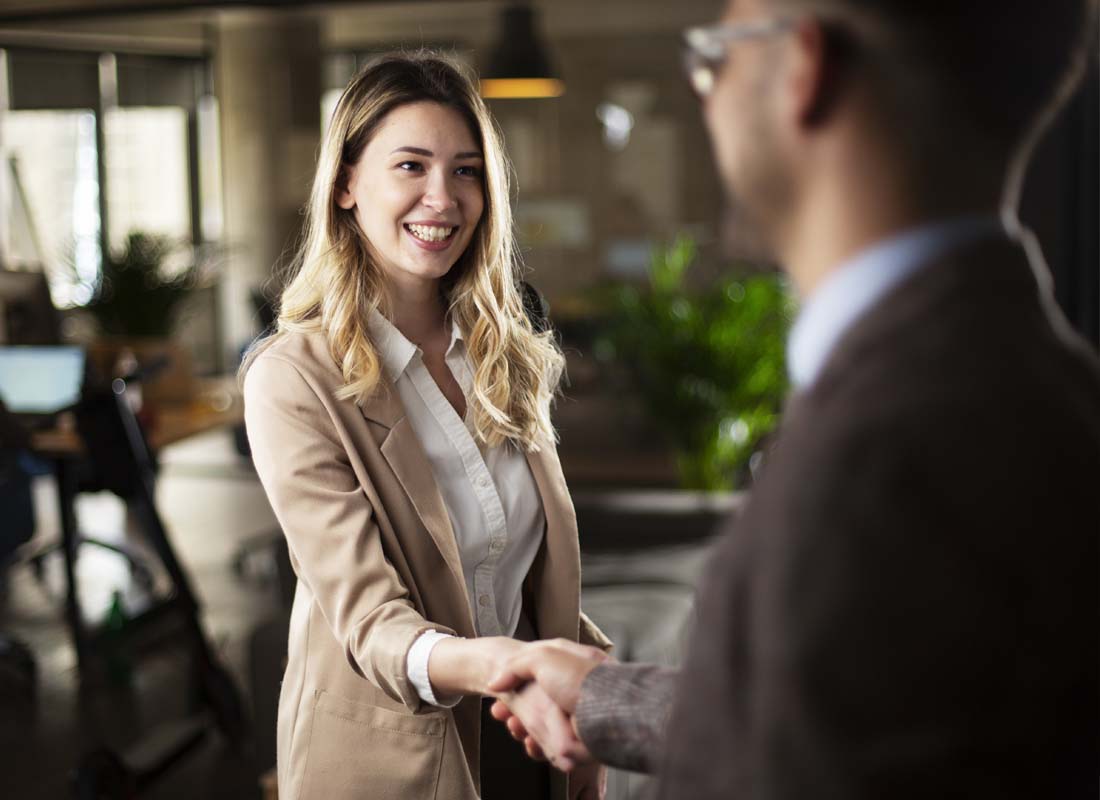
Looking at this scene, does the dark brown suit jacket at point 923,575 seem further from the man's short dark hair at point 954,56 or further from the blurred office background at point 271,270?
the blurred office background at point 271,270

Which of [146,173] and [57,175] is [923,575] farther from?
[57,175]

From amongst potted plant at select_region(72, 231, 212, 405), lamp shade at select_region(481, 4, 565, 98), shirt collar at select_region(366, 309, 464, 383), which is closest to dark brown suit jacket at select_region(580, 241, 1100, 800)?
shirt collar at select_region(366, 309, 464, 383)

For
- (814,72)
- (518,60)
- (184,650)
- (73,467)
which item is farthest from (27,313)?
(814,72)

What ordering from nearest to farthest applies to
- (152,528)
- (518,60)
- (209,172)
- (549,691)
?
(549,691) → (152,528) → (518,60) → (209,172)

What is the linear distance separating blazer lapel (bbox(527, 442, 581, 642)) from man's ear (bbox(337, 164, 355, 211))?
1.26ft

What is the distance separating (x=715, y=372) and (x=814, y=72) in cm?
539

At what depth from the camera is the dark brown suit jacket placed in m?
0.71

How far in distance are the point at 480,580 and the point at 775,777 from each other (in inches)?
33.6

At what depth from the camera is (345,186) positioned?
5.31 ft

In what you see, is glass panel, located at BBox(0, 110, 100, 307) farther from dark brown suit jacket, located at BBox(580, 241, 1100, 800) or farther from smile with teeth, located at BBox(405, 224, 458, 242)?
dark brown suit jacket, located at BBox(580, 241, 1100, 800)

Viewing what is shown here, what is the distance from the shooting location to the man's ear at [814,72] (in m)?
0.78

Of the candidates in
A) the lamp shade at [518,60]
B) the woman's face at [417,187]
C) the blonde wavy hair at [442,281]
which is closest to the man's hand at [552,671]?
the blonde wavy hair at [442,281]

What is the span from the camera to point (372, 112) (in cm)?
156

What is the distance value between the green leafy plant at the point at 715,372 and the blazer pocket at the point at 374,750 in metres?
4.59
